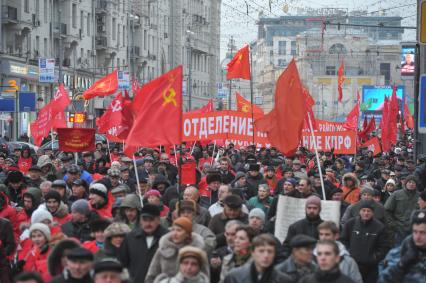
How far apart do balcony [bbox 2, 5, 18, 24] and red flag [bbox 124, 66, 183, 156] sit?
40092mm

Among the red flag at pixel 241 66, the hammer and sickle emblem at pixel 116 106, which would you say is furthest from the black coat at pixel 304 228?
the red flag at pixel 241 66

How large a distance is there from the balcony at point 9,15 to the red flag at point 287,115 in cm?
3780

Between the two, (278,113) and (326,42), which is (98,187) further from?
(326,42)

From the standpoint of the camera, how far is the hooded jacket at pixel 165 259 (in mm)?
9203

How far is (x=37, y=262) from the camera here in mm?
9883

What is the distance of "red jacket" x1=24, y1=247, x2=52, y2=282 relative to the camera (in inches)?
382

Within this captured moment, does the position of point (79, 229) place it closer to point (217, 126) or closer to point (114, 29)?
point (217, 126)

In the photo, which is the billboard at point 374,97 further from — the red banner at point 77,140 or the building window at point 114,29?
the red banner at point 77,140

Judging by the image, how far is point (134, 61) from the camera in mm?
75125

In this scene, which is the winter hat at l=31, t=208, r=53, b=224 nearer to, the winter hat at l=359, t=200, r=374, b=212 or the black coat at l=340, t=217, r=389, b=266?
the black coat at l=340, t=217, r=389, b=266

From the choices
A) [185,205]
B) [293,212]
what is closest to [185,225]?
[185,205]

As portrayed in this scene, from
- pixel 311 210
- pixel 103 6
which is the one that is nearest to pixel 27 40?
pixel 103 6

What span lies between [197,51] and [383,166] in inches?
2677

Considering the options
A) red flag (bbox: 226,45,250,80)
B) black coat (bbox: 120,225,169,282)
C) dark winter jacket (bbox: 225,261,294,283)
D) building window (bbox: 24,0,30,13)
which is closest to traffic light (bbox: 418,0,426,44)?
black coat (bbox: 120,225,169,282)
